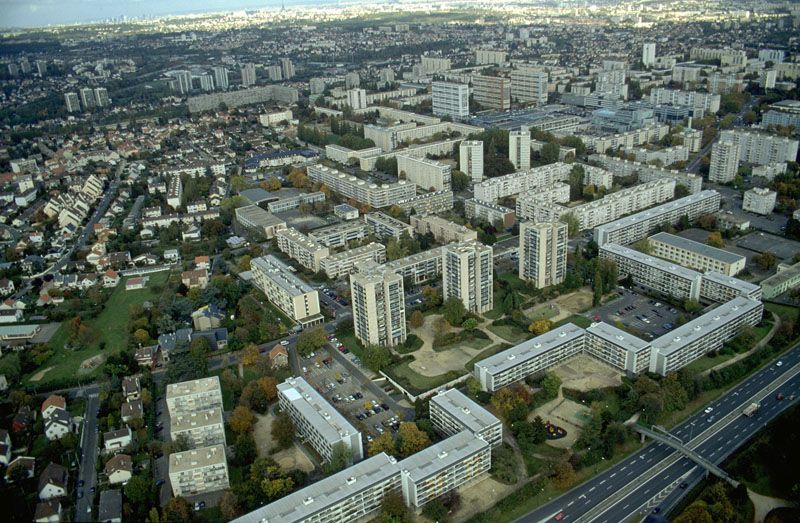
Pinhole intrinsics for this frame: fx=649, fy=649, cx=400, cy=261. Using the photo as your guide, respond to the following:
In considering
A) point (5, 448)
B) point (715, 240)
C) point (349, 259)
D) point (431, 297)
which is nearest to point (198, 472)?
point (5, 448)

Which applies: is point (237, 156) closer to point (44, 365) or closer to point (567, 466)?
point (44, 365)

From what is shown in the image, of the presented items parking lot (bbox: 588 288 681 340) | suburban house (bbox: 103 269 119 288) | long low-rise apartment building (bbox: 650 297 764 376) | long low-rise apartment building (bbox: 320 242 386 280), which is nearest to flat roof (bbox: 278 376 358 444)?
long low-rise apartment building (bbox: 320 242 386 280)

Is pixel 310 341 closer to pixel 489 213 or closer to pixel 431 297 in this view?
pixel 431 297

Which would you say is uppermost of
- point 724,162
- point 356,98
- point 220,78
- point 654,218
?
point 220,78

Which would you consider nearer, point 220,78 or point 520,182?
point 520,182

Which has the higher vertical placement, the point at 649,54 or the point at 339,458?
the point at 649,54

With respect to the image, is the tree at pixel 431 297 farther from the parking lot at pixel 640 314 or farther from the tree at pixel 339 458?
the tree at pixel 339 458

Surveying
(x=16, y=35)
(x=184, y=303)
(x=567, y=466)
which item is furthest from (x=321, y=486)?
(x=16, y=35)
